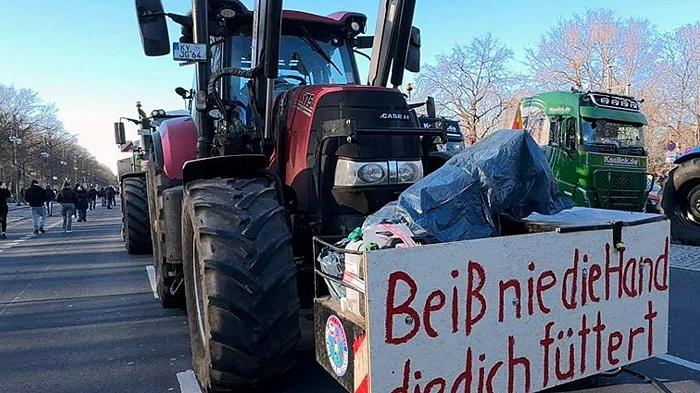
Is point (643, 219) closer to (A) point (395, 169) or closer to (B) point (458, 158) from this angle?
(B) point (458, 158)

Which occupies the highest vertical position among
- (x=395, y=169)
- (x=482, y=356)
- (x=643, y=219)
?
(x=395, y=169)

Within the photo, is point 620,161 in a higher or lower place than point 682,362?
higher

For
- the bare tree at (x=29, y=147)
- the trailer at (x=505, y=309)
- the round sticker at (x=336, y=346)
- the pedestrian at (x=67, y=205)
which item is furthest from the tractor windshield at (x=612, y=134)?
the bare tree at (x=29, y=147)

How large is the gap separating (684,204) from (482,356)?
9406 millimetres

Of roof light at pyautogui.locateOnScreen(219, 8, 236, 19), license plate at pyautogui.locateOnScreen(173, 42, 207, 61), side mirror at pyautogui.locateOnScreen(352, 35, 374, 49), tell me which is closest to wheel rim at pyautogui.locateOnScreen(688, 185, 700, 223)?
side mirror at pyautogui.locateOnScreen(352, 35, 374, 49)

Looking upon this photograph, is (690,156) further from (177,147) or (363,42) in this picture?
(177,147)

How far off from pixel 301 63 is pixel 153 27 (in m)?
1.27

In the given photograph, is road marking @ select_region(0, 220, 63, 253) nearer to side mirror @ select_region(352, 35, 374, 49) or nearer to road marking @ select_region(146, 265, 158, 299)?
road marking @ select_region(146, 265, 158, 299)

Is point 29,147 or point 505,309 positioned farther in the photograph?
point 29,147

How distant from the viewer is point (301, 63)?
191 inches

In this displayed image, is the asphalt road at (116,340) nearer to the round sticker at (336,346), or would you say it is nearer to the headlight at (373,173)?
the round sticker at (336,346)

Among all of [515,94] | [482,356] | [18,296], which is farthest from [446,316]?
[515,94]

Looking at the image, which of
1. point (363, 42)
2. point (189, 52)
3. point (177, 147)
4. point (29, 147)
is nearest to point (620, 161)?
point (363, 42)

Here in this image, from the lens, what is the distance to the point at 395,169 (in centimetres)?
392
